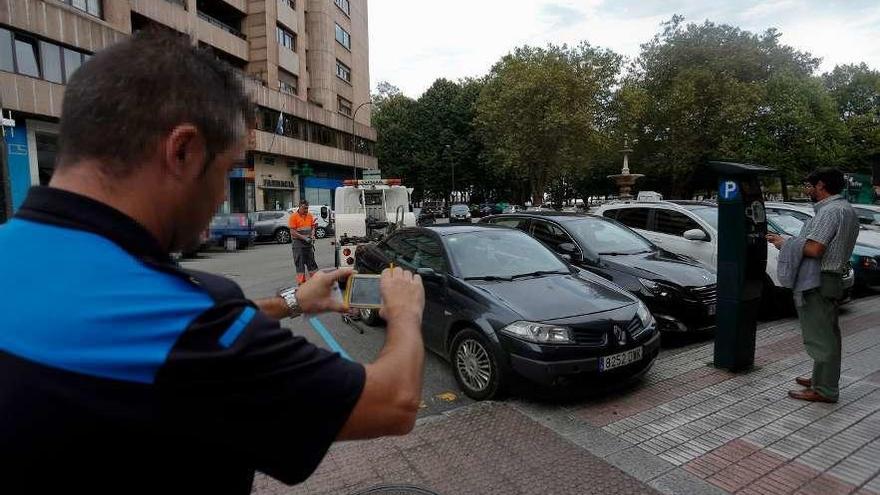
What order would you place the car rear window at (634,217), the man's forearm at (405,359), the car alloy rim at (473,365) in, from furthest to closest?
the car rear window at (634,217) → the car alloy rim at (473,365) → the man's forearm at (405,359)

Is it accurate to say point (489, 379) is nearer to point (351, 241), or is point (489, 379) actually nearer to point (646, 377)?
point (646, 377)

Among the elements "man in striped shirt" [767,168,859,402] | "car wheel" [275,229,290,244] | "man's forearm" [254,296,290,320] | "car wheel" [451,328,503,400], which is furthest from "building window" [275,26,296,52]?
"man's forearm" [254,296,290,320]

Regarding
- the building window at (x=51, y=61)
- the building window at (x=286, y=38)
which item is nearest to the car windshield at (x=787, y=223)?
the building window at (x=51, y=61)

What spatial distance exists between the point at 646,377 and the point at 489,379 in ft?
5.54

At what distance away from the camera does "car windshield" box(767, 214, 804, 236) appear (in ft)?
30.0

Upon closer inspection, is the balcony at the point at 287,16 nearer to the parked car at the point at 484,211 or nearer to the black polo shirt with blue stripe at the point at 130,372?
the parked car at the point at 484,211

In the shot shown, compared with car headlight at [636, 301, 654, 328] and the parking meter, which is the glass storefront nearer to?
car headlight at [636, 301, 654, 328]

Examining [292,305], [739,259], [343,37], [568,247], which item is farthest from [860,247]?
[343,37]

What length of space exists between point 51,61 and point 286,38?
1908 centimetres

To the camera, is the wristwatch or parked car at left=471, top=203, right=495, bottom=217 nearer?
the wristwatch

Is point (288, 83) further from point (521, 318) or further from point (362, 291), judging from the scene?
point (362, 291)

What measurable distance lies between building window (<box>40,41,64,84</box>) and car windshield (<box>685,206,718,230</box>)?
22.7 m

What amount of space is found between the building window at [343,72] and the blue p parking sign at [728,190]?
4309 centimetres

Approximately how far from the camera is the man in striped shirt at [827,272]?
4.35m
